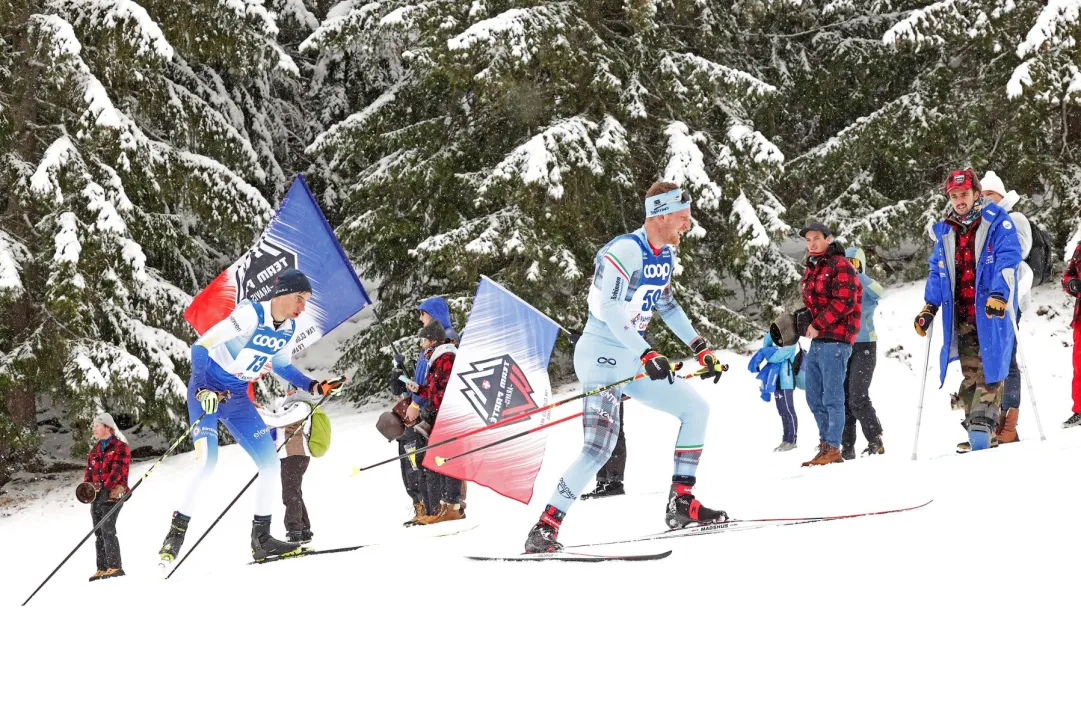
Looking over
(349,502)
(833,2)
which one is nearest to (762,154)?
(833,2)

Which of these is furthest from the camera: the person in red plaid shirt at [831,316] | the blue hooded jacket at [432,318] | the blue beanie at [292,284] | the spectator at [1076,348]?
the blue hooded jacket at [432,318]

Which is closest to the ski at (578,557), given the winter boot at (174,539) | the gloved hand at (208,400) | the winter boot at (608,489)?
the gloved hand at (208,400)

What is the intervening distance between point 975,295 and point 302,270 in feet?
19.0

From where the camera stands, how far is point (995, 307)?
641cm

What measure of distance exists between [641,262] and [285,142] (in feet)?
52.8

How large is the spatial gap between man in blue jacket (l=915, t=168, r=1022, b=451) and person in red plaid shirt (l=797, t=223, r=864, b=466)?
0.69 m

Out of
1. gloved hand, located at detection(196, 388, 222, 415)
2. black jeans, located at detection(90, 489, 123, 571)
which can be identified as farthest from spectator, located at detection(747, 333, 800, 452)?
black jeans, located at detection(90, 489, 123, 571)

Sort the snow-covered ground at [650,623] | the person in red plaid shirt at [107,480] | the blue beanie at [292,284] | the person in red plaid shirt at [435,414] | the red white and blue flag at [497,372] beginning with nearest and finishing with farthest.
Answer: the snow-covered ground at [650,623]
the blue beanie at [292,284]
the red white and blue flag at [497,372]
the person in red plaid shirt at [107,480]
the person in red plaid shirt at [435,414]

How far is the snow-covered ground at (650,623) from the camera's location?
3.13m

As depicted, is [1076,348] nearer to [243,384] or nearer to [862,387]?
[862,387]

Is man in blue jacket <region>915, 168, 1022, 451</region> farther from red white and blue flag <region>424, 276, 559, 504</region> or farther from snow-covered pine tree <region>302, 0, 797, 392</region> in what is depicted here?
snow-covered pine tree <region>302, 0, 797, 392</region>

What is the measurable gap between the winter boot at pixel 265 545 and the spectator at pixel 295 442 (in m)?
1.04

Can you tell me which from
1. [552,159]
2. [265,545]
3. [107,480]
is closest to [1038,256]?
[265,545]

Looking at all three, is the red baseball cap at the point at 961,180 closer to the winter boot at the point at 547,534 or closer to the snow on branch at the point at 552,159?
the winter boot at the point at 547,534
